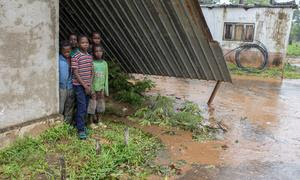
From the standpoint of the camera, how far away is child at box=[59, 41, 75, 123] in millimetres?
5754

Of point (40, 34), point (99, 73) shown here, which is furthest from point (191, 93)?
point (40, 34)

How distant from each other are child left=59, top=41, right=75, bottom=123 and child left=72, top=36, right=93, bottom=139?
0.44 ft

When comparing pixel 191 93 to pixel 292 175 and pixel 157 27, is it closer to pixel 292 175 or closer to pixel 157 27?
pixel 157 27

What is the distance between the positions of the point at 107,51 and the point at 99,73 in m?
2.64

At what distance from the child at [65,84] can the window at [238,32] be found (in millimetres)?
15349

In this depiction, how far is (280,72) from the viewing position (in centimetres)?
1794

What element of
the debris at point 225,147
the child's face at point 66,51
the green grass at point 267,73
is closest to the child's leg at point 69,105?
the child's face at point 66,51

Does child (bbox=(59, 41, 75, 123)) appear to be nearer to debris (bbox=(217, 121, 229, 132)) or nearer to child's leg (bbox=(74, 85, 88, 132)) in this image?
child's leg (bbox=(74, 85, 88, 132))

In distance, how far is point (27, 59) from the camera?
16.6 ft

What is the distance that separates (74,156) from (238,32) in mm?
16575

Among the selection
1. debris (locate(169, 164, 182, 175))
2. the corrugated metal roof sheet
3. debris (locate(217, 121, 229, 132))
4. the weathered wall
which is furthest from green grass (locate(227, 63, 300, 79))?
the weathered wall

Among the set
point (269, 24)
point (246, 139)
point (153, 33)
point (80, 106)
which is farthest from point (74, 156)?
point (269, 24)

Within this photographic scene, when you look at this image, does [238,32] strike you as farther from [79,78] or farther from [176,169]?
[176,169]

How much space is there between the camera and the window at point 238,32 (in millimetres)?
19359
